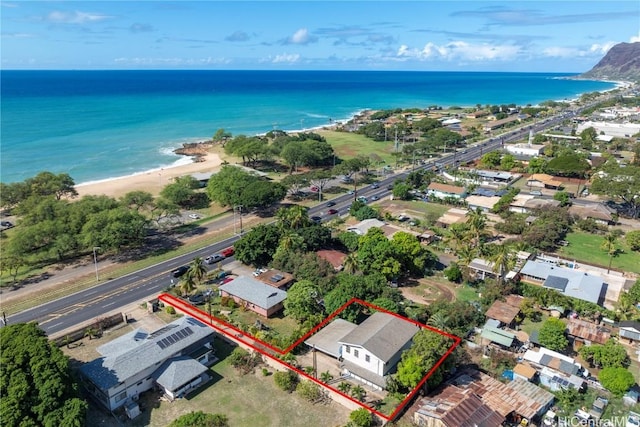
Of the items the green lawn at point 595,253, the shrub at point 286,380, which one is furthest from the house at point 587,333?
the shrub at point 286,380

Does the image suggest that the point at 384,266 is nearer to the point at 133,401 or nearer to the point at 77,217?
the point at 133,401

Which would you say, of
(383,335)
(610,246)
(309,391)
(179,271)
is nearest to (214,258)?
(179,271)

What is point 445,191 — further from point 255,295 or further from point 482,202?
point 255,295

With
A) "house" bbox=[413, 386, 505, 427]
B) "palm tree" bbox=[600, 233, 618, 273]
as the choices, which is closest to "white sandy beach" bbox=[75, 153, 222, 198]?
"house" bbox=[413, 386, 505, 427]

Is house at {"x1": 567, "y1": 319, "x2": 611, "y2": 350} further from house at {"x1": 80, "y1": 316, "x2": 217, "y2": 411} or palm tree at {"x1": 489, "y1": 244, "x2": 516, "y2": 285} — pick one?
house at {"x1": 80, "y1": 316, "x2": 217, "y2": 411}

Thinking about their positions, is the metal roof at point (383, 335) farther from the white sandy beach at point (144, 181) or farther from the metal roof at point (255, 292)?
the white sandy beach at point (144, 181)

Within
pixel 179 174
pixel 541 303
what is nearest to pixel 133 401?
pixel 541 303
